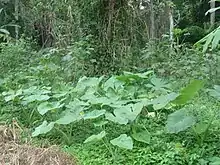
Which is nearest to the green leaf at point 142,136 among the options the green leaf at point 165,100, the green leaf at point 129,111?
the green leaf at point 129,111

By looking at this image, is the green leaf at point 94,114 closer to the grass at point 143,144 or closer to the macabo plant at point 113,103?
the macabo plant at point 113,103

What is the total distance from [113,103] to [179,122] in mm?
543

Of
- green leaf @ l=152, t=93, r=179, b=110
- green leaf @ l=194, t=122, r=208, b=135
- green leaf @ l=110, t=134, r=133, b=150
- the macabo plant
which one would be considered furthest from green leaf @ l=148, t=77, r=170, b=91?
green leaf @ l=110, t=134, r=133, b=150

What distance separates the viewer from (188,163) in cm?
248

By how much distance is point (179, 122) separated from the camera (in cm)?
276

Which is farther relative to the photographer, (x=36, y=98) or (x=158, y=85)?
(x=158, y=85)

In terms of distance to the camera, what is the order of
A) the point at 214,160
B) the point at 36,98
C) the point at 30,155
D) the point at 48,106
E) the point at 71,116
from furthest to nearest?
1. the point at 36,98
2. the point at 48,106
3. the point at 71,116
4. the point at 30,155
5. the point at 214,160

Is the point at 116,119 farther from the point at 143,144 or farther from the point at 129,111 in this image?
the point at 143,144

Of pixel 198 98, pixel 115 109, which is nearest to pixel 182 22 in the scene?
pixel 198 98

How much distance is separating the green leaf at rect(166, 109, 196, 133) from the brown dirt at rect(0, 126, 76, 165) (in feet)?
2.31

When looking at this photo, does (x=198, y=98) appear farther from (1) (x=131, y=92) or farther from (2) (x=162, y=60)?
(2) (x=162, y=60)

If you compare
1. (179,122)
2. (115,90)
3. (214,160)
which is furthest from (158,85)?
(214,160)

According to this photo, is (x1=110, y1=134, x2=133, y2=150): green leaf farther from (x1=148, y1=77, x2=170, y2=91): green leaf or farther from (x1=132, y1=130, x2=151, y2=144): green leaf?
(x1=148, y1=77, x2=170, y2=91): green leaf

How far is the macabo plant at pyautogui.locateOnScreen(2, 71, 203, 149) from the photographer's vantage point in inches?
110
